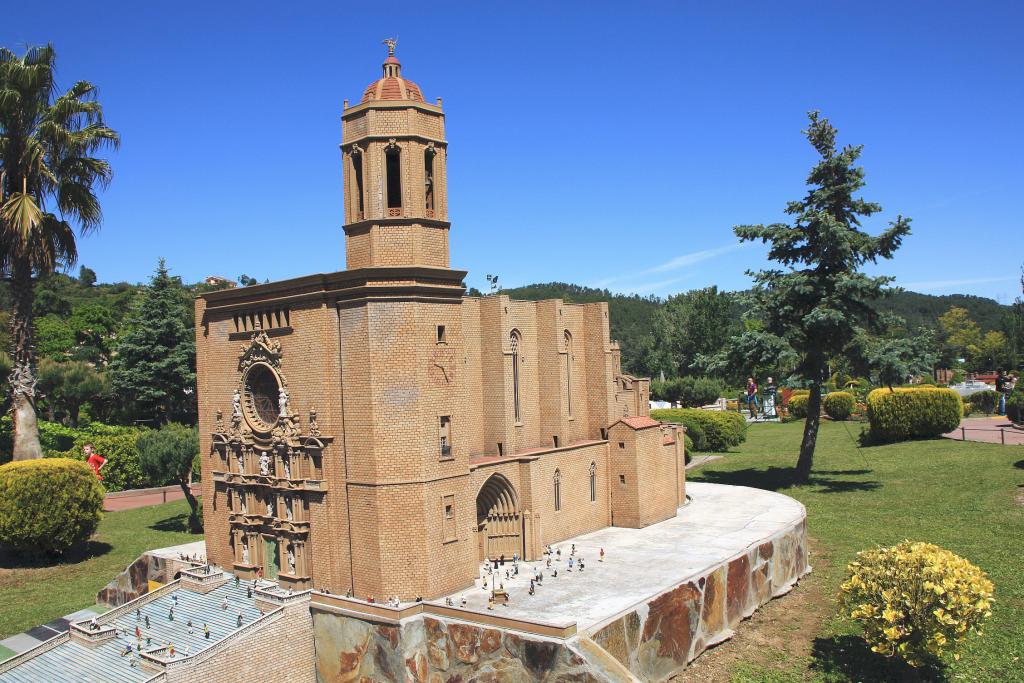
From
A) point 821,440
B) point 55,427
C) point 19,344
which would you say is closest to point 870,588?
point 19,344

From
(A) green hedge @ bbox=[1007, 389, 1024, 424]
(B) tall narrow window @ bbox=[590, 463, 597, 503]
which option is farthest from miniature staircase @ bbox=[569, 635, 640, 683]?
(A) green hedge @ bbox=[1007, 389, 1024, 424]

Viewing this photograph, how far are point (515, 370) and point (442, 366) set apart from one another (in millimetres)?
6381

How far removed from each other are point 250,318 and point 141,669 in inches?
396

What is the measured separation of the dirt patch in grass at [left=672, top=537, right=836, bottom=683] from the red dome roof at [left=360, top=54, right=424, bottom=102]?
17.0m

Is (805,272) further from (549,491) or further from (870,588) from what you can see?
(870,588)

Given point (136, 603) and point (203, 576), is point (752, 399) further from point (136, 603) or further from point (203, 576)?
point (136, 603)

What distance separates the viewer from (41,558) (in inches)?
1289

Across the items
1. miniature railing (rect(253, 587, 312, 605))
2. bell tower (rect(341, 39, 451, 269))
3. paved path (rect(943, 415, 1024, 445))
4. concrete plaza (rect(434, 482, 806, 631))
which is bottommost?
concrete plaza (rect(434, 482, 806, 631))

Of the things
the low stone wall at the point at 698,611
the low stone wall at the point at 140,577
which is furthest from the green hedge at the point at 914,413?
the low stone wall at the point at 140,577

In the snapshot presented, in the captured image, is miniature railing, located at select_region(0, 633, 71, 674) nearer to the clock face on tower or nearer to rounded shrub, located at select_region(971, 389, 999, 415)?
the clock face on tower

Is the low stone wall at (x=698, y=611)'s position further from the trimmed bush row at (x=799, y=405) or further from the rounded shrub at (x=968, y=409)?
the trimmed bush row at (x=799, y=405)

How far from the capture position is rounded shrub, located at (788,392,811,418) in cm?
6694

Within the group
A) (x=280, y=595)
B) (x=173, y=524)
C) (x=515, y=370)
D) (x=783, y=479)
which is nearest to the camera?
(x=280, y=595)

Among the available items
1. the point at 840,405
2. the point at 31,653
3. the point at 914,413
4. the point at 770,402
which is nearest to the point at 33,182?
the point at 31,653
